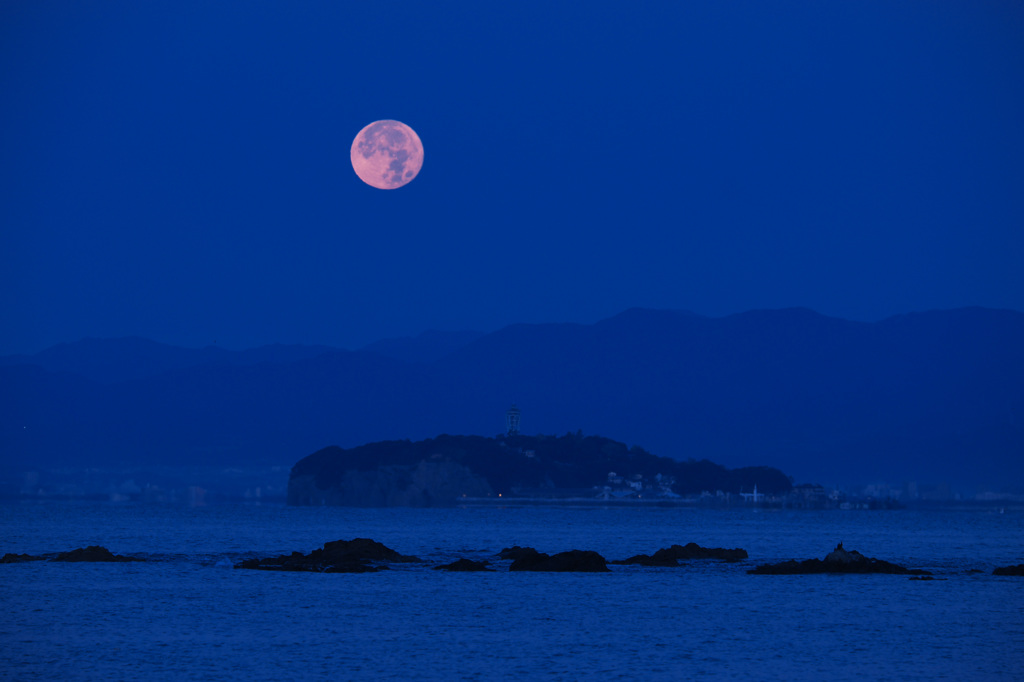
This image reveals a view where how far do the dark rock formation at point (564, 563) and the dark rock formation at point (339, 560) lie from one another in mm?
11236

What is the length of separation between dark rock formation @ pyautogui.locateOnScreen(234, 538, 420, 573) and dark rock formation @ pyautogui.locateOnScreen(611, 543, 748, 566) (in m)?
19.2

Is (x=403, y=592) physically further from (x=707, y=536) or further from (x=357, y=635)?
(x=707, y=536)

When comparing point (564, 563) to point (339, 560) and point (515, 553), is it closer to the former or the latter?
point (515, 553)

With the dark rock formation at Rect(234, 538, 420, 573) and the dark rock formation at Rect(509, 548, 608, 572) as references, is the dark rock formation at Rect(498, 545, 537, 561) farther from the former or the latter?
the dark rock formation at Rect(234, 538, 420, 573)

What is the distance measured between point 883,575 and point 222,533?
4170 inches

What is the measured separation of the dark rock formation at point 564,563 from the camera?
8669 centimetres

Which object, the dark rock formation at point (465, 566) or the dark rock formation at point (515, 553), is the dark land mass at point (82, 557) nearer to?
the dark rock formation at point (465, 566)

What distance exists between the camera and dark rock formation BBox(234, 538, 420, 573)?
87.2 meters

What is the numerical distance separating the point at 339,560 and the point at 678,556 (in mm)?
30560

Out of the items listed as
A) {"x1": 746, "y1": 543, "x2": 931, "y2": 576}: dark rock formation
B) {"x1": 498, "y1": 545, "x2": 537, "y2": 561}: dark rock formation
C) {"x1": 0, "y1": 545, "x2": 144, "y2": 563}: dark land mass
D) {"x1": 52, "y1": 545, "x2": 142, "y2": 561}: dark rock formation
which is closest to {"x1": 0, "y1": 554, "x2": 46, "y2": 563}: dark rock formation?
{"x1": 0, "y1": 545, "x2": 144, "y2": 563}: dark land mass

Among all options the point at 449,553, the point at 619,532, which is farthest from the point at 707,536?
the point at 449,553

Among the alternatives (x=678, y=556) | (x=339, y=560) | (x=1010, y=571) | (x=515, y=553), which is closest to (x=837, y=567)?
(x=1010, y=571)

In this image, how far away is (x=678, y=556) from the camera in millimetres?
102188

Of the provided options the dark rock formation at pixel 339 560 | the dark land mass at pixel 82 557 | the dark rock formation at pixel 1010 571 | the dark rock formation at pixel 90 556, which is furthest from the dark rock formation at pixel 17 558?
the dark rock formation at pixel 1010 571
